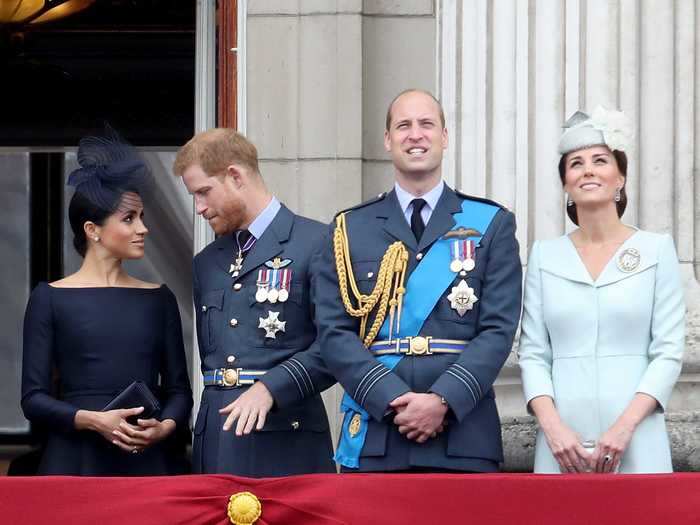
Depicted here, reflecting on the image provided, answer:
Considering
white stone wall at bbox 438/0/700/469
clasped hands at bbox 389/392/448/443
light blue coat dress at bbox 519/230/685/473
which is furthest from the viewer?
white stone wall at bbox 438/0/700/469

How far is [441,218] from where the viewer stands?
16.9 ft

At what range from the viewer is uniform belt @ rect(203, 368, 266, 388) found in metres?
5.35

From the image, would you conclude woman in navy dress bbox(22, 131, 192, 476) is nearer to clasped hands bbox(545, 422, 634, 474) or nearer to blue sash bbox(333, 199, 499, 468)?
blue sash bbox(333, 199, 499, 468)

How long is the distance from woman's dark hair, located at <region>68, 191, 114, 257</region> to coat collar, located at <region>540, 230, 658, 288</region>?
55.8 inches

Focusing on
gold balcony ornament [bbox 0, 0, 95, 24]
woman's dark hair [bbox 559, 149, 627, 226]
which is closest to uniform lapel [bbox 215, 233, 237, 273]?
woman's dark hair [bbox 559, 149, 627, 226]

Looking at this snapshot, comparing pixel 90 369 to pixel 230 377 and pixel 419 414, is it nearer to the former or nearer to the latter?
pixel 230 377

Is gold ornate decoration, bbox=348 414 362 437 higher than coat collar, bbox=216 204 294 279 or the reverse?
the reverse

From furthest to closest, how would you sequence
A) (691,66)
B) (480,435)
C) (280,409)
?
(691,66) → (280,409) → (480,435)

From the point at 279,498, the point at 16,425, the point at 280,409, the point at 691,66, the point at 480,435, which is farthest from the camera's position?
the point at 16,425

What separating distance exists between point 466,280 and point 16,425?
7650mm

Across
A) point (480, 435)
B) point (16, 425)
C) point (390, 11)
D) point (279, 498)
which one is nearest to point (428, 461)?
point (480, 435)

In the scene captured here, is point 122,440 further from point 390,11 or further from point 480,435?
point 390,11

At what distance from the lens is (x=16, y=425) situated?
12172 mm

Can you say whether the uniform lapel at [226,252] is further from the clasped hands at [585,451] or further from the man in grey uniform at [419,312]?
the clasped hands at [585,451]
